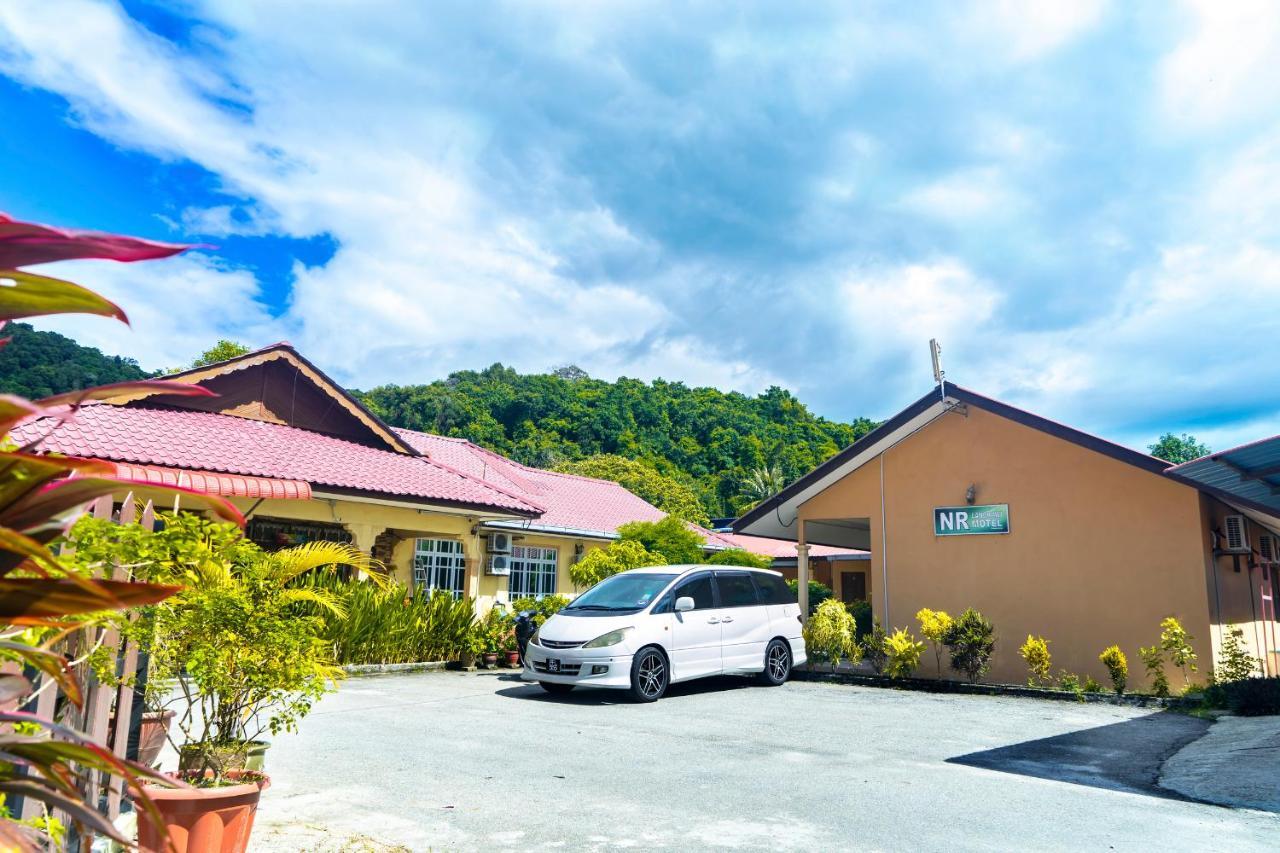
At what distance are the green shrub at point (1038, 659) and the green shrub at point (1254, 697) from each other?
242 centimetres

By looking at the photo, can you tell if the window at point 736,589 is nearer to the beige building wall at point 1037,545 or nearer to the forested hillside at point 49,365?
the beige building wall at point 1037,545

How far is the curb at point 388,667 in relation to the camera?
13.9m

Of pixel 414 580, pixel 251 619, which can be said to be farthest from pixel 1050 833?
pixel 414 580

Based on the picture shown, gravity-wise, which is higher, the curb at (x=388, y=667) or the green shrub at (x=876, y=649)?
the green shrub at (x=876, y=649)

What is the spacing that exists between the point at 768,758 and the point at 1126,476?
9.09 metres

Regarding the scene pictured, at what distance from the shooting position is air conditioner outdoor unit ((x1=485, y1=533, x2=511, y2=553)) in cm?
1836

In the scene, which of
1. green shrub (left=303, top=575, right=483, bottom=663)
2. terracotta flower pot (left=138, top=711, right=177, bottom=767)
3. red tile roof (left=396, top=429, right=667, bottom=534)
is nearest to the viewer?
terracotta flower pot (left=138, top=711, right=177, bottom=767)

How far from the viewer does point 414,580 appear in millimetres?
17938

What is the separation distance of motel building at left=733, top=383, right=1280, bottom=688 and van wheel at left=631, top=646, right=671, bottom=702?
19.1 ft

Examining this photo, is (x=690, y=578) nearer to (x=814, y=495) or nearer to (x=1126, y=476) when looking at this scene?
(x=814, y=495)

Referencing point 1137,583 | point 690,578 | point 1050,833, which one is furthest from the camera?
point 1137,583

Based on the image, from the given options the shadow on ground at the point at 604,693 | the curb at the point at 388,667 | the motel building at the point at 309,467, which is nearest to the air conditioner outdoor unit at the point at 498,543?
the motel building at the point at 309,467

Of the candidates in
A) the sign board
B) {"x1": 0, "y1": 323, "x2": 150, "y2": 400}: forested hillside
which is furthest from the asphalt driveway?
{"x1": 0, "y1": 323, "x2": 150, "y2": 400}: forested hillside

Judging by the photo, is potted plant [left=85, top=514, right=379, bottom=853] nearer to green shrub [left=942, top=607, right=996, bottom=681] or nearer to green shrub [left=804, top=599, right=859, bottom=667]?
green shrub [left=942, top=607, right=996, bottom=681]
